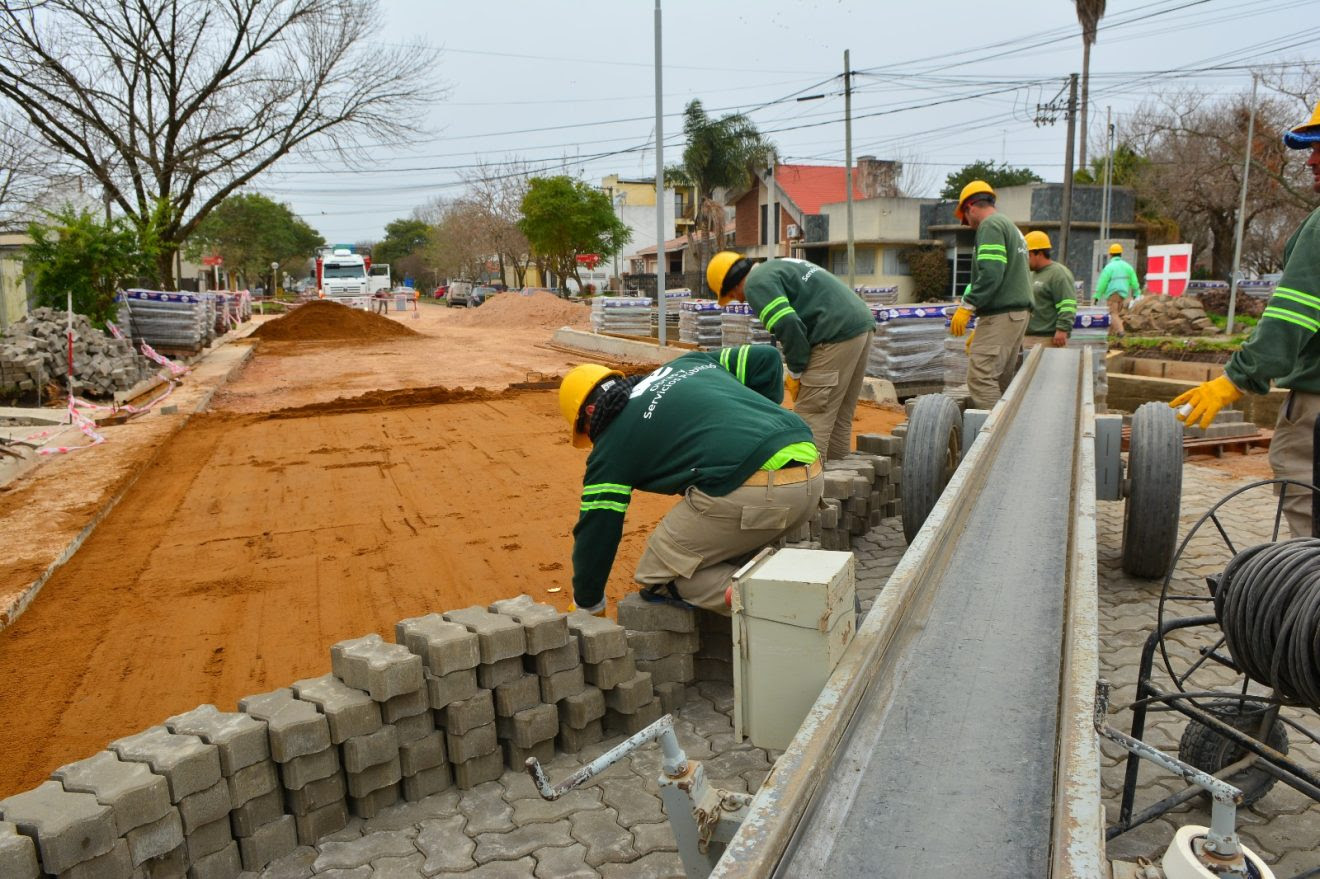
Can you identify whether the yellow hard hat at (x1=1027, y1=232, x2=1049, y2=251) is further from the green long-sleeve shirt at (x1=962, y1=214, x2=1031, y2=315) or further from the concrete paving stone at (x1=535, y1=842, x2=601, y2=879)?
the concrete paving stone at (x1=535, y1=842, x2=601, y2=879)

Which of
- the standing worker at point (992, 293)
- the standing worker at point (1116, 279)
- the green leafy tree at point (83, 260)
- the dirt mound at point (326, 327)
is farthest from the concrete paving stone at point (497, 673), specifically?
the dirt mound at point (326, 327)

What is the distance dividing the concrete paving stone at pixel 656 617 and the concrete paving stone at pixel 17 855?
6.62ft

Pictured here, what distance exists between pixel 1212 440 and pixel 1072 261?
3358 centimetres

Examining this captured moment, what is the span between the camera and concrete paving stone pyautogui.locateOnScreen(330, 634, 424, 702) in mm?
3051

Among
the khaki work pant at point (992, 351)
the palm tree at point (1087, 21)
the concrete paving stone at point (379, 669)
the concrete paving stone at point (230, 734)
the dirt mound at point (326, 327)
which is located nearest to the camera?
the concrete paving stone at point (230, 734)

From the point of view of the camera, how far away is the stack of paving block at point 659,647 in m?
3.75

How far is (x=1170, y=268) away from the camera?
19.8m

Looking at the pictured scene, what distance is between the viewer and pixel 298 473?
809 centimetres

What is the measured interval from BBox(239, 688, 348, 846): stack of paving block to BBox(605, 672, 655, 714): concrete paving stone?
1016 millimetres

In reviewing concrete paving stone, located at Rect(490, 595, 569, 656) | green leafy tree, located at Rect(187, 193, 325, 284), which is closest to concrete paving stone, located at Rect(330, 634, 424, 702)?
concrete paving stone, located at Rect(490, 595, 569, 656)

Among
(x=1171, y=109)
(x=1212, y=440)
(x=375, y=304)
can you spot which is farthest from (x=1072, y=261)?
(x=1212, y=440)

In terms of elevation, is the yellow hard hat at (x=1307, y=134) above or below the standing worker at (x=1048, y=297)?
above

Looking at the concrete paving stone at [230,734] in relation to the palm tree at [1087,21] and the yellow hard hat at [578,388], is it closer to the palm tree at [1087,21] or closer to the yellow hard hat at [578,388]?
the yellow hard hat at [578,388]

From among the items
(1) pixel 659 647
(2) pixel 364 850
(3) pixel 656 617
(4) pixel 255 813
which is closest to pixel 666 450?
(3) pixel 656 617
